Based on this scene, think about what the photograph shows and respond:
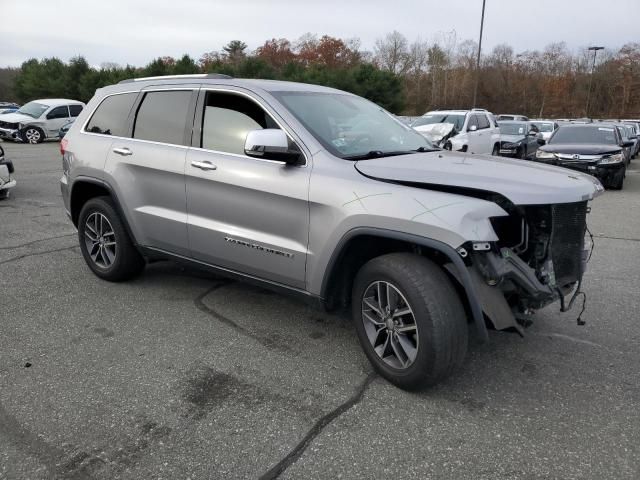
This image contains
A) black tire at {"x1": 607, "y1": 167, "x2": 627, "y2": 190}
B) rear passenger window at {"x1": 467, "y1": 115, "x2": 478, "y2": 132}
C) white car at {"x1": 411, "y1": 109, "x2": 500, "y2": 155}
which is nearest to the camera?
black tire at {"x1": 607, "y1": 167, "x2": 627, "y2": 190}

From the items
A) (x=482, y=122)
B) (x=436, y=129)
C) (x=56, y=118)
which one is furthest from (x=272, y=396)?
(x=56, y=118)

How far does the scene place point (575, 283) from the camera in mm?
3539

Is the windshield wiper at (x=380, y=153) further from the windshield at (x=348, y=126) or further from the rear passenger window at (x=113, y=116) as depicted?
the rear passenger window at (x=113, y=116)

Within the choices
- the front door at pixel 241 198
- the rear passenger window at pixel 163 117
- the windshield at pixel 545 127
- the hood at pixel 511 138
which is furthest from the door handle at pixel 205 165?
the windshield at pixel 545 127

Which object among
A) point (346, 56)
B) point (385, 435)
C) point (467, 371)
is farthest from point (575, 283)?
point (346, 56)

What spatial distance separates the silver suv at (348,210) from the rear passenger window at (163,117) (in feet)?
0.05

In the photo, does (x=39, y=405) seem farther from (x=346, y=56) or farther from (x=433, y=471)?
(x=346, y=56)

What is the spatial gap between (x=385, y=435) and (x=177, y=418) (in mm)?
1132

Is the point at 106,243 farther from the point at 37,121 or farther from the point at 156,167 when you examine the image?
the point at 37,121

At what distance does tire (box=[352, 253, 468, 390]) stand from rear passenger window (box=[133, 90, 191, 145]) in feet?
6.59

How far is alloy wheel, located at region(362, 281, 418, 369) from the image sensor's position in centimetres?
311

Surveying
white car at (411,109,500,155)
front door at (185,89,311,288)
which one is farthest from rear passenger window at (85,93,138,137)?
white car at (411,109,500,155)

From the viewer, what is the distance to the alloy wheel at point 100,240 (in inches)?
190

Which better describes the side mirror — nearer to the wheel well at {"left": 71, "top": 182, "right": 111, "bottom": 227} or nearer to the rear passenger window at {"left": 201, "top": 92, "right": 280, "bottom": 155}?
the rear passenger window at {"left": 201, "top": 92, "right": 280, "bottom": 155}
